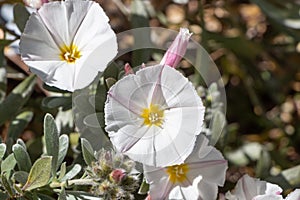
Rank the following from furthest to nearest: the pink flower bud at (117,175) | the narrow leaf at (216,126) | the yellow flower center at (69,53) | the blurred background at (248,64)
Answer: the blurred background at (248,64) < the narrow leaf at (216,126) < the yellow flower center at (69,53) < the pink flower bud at (117,175)

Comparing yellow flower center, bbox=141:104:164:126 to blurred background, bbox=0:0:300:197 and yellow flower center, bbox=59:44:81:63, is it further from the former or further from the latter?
blurred background, bbox=0:0:300:197

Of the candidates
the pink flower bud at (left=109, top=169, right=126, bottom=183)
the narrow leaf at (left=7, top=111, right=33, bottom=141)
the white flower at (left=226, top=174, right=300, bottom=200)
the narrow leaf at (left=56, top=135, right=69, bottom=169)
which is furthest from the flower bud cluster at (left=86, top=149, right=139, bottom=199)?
the narrow leaf at (left=7, top=111, right=33, bottom=141)

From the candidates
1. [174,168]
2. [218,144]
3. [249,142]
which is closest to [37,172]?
[174,168]

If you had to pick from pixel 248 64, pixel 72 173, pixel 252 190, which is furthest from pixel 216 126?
pixel 248 64

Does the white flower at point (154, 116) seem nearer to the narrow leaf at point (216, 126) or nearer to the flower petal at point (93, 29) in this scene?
the flower petal at point (93, 29)

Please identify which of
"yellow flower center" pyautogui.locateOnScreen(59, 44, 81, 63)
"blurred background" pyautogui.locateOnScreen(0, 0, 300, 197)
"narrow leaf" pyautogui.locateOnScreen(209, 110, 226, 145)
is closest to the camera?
"yellow flower center" pyautogui.locateOnScreen(59, 44, 81, 63)

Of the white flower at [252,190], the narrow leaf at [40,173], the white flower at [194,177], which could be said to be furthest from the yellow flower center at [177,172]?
the narrow leaf at [40,173]

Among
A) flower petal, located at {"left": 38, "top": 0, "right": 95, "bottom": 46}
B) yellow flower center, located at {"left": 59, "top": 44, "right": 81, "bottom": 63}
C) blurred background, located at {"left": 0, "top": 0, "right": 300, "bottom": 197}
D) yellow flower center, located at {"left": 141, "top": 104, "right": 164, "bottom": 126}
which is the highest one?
flower petal, located at {"left": 38, "top": 0, "right": 95, "bottom": 46}
